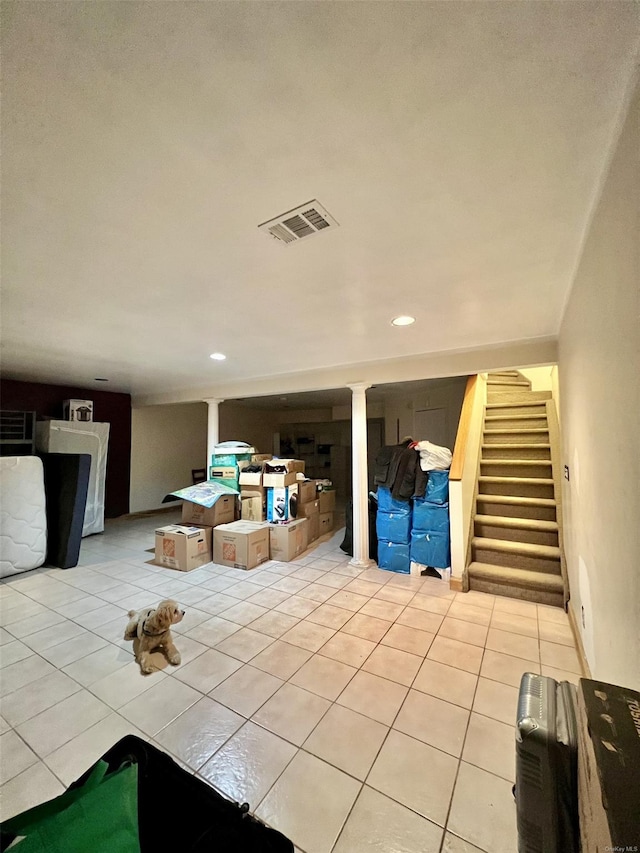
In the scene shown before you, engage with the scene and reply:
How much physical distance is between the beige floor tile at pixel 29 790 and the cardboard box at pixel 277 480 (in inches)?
114

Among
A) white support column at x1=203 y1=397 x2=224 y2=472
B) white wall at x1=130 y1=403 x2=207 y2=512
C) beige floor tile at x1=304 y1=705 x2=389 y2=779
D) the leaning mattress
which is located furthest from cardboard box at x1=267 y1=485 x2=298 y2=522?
white wall at x1=130 y1=403 x2=207 y2=512

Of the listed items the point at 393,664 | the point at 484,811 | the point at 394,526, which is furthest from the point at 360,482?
the point at 484,811

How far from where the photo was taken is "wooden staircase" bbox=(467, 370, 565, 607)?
306 cm

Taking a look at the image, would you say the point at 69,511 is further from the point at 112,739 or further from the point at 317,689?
the point at 317,689

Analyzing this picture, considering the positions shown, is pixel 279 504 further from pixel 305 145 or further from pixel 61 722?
pixel 305 145

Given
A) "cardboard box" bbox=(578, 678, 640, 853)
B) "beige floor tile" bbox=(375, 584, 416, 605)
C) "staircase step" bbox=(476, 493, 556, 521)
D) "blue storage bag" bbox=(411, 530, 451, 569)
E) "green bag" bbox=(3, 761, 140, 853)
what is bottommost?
"beige floor tile" bbox=(375, 584, 416, 605)

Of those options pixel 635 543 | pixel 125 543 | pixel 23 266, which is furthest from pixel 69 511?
pixel 635 543

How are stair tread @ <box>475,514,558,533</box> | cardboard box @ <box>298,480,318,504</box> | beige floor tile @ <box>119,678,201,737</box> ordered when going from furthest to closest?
1. cardboard box @ <box>298,480,318,504</box>
2. stair tread @ <box>475,514,558,533</box>
3. beige floor tile @ <box>119,678,201,737</box>

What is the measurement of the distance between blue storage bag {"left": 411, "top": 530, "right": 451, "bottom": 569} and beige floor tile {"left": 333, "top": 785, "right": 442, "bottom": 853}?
7.57 ft

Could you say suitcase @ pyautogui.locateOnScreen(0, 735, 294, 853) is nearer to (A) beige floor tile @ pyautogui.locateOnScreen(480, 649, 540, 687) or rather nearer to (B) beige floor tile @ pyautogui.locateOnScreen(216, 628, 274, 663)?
(B) beige floor tile @ pyautogui.locateOnScreen(216, 628, 274, 663)

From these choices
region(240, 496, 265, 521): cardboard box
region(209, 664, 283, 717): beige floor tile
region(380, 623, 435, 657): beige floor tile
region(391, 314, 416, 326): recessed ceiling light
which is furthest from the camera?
region(240, 496, 265, 521): cardboard box

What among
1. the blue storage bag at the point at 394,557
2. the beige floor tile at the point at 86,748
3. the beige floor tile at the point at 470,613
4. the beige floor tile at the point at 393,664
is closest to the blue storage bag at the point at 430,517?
the blue storage bag at the point at 394,557

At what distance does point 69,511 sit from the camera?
12.8 ft

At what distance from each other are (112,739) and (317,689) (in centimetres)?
103
